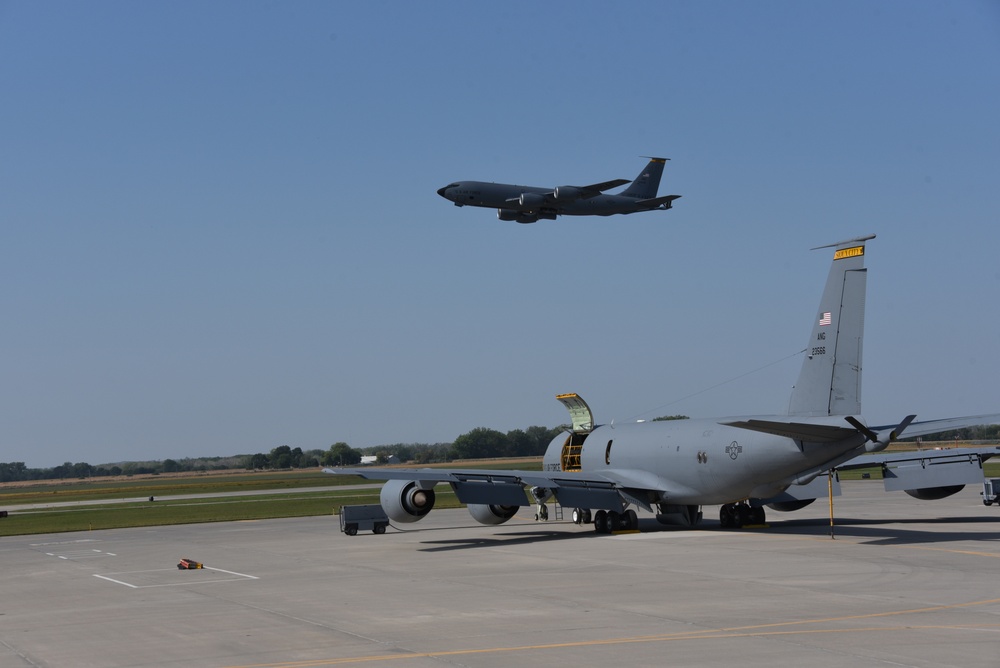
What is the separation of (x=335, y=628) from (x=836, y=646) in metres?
7.89

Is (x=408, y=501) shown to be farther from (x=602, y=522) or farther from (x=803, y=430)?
(x=803, y=430)

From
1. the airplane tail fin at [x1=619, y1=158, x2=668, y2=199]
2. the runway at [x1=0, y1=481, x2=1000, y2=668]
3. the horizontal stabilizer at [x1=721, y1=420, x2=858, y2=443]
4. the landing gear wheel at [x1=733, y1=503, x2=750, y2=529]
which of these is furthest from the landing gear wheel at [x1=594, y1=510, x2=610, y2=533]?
the airplane tail fin at [x1=619, y1=158, x2=668, y2=199]

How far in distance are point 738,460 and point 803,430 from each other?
170 inches

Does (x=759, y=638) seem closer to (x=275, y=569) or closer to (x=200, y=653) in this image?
(x=200, y=653)

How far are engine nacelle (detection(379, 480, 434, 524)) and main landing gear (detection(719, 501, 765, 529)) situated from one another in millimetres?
10058

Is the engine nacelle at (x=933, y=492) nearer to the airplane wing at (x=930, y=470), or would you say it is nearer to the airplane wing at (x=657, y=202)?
the airplane wing at (x=930, y=470)

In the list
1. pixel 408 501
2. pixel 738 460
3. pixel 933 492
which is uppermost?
pixel 738 460

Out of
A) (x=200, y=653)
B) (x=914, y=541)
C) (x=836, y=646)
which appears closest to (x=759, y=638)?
(x=836, y=646)

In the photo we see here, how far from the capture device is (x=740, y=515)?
117 ft

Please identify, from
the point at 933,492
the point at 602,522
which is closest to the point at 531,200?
the point at 602,522

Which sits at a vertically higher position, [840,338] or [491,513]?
[840,338]

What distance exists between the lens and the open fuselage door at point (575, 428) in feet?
135

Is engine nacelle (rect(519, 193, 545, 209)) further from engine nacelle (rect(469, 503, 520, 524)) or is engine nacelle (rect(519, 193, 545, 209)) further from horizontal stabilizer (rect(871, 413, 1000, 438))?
horizontal stabilizer (rect(871, 413, 1000, 438))

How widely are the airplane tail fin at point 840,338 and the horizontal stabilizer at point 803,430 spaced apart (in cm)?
115
